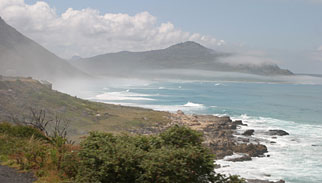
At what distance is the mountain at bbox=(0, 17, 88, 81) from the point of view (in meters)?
143

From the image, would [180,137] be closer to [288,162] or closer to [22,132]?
[22,132]

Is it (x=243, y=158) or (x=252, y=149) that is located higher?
(x=252, y=149)

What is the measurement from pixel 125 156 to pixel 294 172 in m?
23.9

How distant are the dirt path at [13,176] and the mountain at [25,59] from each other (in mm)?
127898

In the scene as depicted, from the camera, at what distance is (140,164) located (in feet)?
29.1

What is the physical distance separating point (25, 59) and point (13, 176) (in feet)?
532

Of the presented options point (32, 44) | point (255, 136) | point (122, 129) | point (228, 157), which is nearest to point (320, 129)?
point (255, 136)

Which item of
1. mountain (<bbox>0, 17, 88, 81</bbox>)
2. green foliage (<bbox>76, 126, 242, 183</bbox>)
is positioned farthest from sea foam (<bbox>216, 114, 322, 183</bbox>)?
mountain (<bbox>0, 17, 88, 81</bbox>)

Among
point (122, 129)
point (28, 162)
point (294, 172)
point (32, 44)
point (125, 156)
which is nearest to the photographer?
point (125, 156)

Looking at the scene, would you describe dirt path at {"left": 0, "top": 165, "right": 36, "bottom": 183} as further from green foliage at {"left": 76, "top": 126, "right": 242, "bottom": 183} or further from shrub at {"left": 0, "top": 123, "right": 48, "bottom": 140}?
shrub at {"left": 0, "top": 123, "right": 48, "bottom": 140}

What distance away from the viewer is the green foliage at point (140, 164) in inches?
Result: 339

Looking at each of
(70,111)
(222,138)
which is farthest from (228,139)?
(70,111)

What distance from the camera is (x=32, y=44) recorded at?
614ft

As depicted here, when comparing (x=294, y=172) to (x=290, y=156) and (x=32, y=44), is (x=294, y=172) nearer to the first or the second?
(x=290, y=156)
